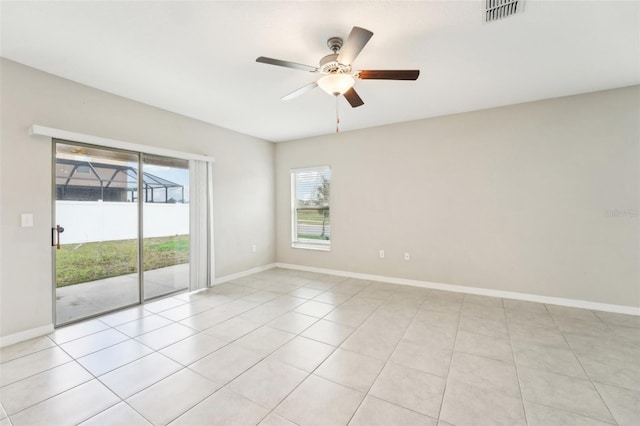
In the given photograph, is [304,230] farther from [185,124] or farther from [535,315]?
[535,315]

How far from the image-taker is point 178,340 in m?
2.65

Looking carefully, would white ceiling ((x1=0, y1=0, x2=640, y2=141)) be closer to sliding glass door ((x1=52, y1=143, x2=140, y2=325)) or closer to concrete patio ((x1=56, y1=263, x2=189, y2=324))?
sliding glass door ((x1=52, y1=143, x2=140, y2=325))

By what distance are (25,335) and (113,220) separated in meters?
1.38

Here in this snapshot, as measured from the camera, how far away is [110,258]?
11.1 ft

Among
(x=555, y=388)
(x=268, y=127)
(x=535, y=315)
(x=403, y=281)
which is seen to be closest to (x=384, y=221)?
(x=403, y=281)

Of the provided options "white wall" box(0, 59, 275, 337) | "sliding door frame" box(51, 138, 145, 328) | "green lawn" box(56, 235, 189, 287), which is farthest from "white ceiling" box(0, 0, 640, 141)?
"green lawn" box(56, 235, 189, 287)

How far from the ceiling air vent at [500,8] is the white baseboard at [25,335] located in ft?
16.3

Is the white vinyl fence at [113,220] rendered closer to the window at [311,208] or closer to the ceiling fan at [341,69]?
the window at [311,208]

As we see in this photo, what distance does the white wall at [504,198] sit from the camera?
3260 millimetres

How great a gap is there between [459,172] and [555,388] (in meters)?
2.88

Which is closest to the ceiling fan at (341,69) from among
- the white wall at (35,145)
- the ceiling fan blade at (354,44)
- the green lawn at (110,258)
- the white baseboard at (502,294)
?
the ceiling fan blade at (354,44)

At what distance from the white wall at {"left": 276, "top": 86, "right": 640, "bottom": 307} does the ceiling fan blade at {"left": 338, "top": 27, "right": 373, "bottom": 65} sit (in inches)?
106

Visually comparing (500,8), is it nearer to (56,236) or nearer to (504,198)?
(504,198)

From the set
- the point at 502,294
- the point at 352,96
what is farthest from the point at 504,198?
the point at 352,96
